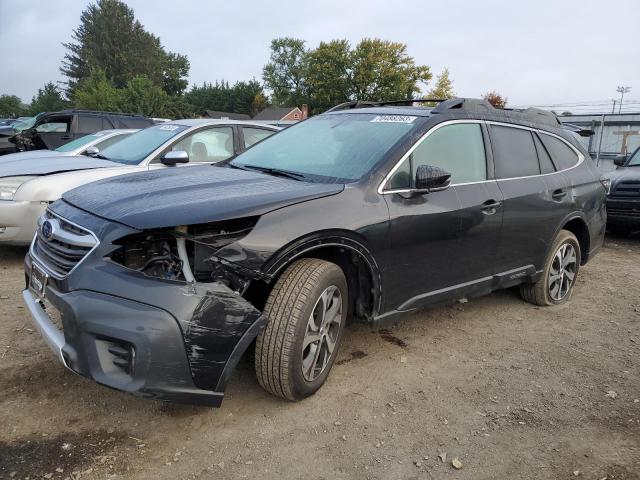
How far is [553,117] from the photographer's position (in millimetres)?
4895

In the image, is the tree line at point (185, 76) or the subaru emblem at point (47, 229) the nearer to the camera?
the subaru emblem at point (47, 229)

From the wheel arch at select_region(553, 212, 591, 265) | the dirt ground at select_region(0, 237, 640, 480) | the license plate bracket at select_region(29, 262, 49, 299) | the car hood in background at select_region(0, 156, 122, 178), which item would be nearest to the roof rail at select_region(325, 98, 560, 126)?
the wheel arch at select_region(553, 212, 591, 265)

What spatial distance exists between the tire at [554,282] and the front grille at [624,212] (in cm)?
355

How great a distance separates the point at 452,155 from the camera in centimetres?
363

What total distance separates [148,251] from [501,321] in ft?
10.3

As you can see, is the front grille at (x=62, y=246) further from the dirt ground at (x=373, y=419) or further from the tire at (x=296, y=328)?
the tire at (x=296, y=328)

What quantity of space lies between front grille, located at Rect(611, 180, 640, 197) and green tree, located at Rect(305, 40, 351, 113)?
160 feet

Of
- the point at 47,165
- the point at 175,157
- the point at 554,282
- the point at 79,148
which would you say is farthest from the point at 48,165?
the point at 554,282

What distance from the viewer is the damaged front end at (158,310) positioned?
2246 mm

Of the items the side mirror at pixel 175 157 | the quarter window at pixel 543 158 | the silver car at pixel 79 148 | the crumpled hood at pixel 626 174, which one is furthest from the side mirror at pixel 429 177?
the crumpled hood at pixel 626 174

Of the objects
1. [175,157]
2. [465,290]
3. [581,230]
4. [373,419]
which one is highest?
[175,157]

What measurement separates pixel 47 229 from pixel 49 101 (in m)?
77.8

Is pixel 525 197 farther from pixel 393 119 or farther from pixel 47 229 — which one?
pixel 47 229

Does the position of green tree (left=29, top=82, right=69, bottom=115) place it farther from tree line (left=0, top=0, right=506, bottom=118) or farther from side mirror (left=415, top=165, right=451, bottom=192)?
side mirror (left=415, top=165, right=451, bottom=192)
